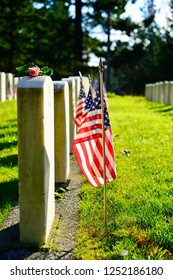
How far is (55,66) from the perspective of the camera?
3828cm

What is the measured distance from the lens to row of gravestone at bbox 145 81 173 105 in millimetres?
19541

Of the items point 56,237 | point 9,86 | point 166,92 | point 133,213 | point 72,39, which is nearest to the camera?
point 56,237

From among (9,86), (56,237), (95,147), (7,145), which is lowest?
(56,237)

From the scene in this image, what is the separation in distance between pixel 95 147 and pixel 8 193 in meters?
1.47

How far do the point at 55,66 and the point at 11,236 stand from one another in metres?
34.8

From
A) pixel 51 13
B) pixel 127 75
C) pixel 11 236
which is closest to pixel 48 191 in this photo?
pixel 11 236

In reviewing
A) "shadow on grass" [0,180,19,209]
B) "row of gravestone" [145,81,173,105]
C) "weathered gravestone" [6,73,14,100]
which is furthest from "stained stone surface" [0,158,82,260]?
"weathered gravestone" [6,73,14,100]

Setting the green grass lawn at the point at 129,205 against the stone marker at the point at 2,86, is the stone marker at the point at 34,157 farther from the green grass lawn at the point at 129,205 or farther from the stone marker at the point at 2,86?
the stone marker at the point at 2,86

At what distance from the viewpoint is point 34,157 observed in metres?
3.89

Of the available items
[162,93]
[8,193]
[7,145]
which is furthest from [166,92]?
[8,193]

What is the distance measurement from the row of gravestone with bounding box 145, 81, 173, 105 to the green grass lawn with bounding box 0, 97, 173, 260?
36.1ft

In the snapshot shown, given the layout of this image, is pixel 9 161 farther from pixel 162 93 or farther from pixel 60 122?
pixel 162 93

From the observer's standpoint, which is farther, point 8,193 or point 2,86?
point 2,86
